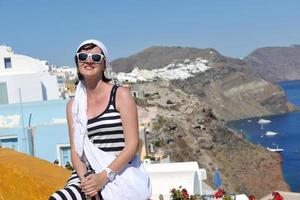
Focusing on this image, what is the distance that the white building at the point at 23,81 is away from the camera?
824 inches

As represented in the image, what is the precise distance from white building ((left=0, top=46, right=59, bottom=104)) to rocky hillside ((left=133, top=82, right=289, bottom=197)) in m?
19.1

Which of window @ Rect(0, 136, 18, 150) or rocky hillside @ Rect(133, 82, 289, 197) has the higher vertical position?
window @ Rect(0, 136, 18, 150)

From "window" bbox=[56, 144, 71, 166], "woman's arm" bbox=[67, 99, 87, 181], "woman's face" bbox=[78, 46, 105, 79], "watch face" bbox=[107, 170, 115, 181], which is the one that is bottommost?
"window" bbox=[56, 144, 71, 166]

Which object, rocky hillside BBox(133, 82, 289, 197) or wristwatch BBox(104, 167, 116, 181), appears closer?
wristwatch BBox(104, 167, 116, 181)

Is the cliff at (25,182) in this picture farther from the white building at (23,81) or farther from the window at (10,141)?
the white building at (23,81)

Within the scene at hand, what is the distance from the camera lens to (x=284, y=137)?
4761 inches

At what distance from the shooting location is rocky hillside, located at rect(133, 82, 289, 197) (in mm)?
48938

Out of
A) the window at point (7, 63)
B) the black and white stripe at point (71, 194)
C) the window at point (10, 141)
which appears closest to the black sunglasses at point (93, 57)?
the black and white stripe at point (71, 194)

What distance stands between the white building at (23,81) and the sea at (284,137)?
4433cm

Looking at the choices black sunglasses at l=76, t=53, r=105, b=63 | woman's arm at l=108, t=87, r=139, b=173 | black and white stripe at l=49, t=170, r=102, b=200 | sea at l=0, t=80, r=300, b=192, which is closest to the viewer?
black and white stripe at l=49, t=170, r=102, b=200

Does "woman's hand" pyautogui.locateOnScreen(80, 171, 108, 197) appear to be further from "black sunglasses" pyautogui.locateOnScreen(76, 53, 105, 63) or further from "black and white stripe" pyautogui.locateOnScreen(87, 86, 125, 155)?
"black sunglasses" pyautogui.locateOnScreen(76, 53, 105, 63)

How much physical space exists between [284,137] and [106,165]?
400ft

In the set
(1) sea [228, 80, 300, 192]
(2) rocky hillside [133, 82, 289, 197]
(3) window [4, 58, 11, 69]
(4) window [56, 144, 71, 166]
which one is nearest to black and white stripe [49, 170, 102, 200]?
(4) window [56, 144, 71, 166]

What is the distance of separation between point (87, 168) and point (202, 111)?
61.2 m
